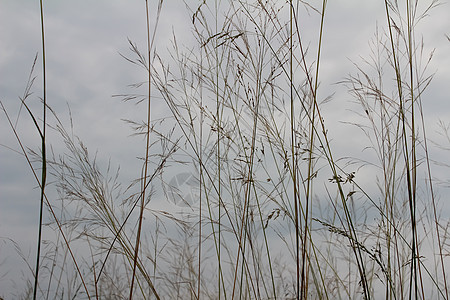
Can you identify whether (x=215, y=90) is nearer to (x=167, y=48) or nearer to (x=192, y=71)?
(x=192, y=71)

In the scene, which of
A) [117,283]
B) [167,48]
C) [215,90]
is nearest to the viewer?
[215,90]

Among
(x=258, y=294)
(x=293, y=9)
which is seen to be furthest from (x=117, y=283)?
(x=293, y=9)

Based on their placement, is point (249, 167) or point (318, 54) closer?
point (318, 54)

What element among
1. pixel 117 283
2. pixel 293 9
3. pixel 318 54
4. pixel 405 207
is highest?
pixel 293 9

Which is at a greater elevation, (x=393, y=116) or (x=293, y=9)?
(x=293, y=9)

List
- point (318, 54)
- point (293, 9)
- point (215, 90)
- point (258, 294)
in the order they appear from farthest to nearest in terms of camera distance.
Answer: point (215, 90) → point (258, 294) → point (293, 9) → point (318, 54)

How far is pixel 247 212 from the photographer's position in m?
2.04

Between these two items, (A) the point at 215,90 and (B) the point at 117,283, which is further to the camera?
(B) the point at 117,283

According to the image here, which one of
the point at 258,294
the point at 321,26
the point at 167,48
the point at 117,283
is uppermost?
the point at 167,48

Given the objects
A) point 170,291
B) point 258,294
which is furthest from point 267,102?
point 170,291

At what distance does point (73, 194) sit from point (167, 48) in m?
0.84

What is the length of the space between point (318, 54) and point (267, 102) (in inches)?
20.3

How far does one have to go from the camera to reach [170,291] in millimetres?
2578

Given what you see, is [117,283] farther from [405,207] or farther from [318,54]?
[318,54]
